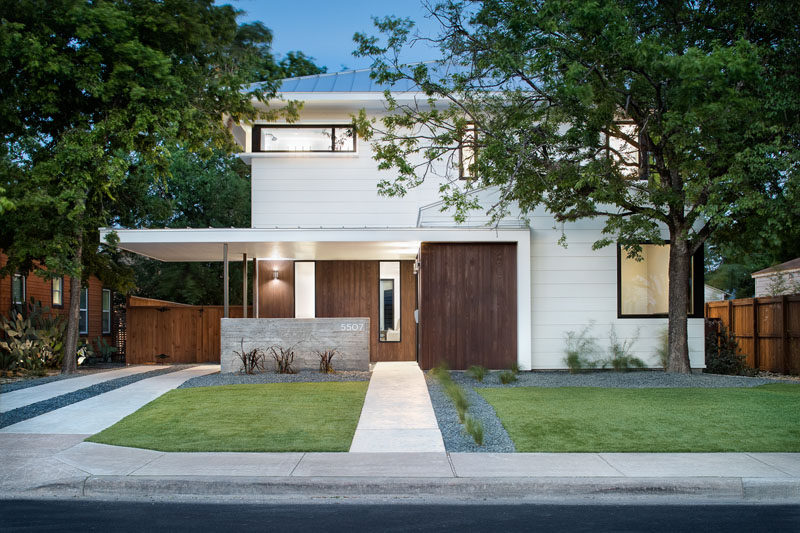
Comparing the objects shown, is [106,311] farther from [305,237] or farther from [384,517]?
[384,517]

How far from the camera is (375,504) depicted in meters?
5.96

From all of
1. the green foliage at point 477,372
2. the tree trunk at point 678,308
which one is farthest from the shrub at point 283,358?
the tree trunk at point 678,308

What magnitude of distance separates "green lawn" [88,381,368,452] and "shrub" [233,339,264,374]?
2.09 m

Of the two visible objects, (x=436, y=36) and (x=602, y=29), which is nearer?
(x=602, y=29)

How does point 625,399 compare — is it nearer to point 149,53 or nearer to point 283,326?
point 283,326

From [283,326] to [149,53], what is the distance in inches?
229

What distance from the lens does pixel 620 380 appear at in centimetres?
1278

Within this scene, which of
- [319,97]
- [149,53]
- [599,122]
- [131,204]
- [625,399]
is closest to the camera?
[625,399]

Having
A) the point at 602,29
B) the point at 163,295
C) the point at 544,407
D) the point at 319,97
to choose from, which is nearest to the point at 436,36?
the point at 602,29

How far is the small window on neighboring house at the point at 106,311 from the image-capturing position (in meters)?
24.9

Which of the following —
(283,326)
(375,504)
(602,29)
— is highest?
(602,29)

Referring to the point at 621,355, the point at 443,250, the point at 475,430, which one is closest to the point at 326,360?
the point at 443,250

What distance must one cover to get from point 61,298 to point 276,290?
8.75 metres

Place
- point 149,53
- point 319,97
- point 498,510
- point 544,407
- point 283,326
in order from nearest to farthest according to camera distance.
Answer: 1. point 498,510
2. point 544,407
3. point 149,53
4. point 283,326
5. point 319,97
